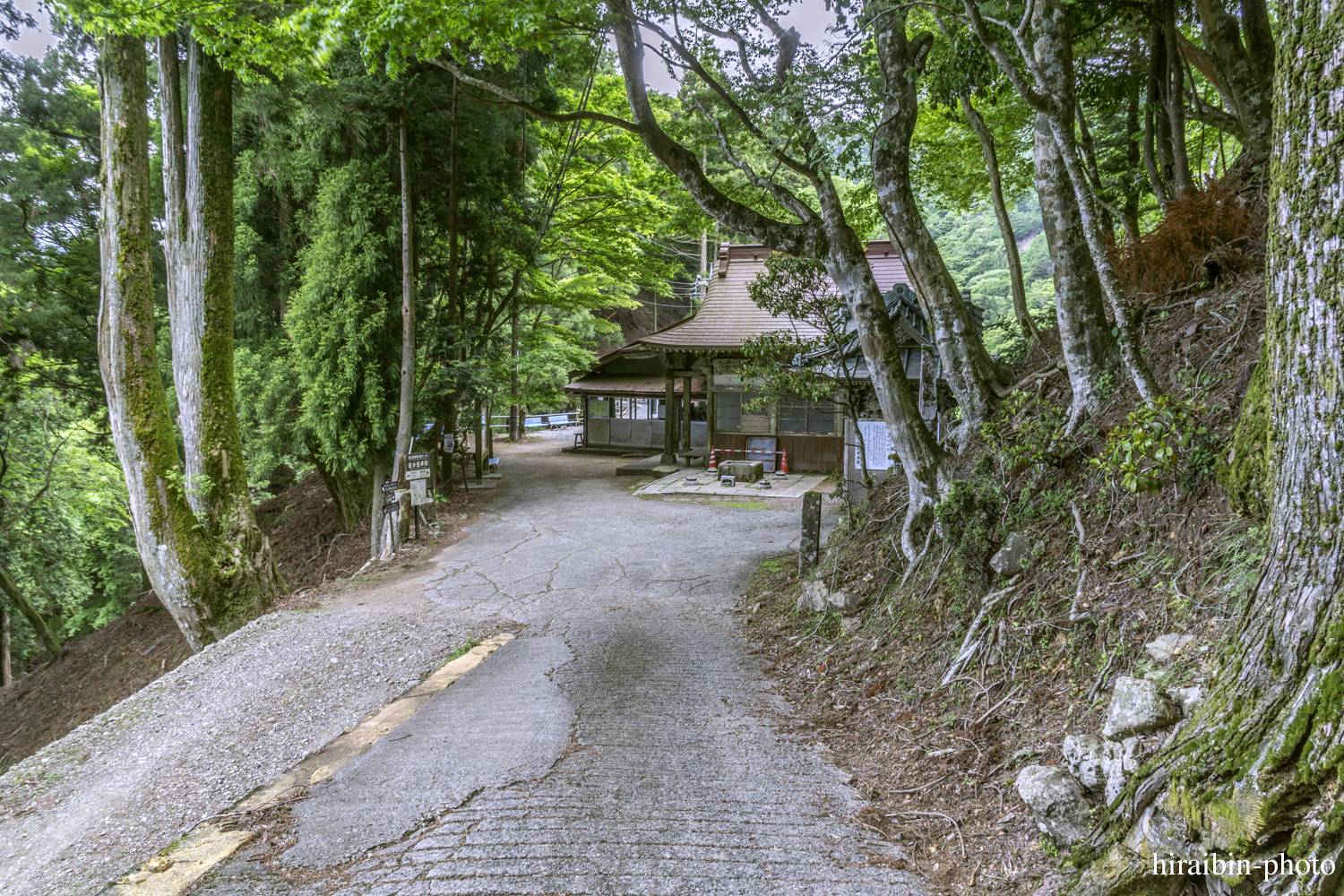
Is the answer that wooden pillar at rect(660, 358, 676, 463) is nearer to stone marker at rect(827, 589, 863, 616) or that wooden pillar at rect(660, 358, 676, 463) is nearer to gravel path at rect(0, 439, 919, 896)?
gravel path at rect(0, 439, 919, 896)

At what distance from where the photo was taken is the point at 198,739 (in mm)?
4426

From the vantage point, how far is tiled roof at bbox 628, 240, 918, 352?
16.3 meters

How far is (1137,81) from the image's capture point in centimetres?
767

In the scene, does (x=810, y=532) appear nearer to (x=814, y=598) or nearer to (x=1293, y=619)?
(x=814, y=598)

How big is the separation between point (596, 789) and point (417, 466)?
785cm

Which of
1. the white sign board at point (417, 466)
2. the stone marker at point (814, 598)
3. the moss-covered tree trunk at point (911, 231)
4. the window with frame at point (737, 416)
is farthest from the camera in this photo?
the window with frame at point (737, 416)

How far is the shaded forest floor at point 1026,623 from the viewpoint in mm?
2732

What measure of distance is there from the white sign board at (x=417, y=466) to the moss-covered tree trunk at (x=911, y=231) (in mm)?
7569

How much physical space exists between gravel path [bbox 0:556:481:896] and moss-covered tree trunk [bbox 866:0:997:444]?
16.4 feet

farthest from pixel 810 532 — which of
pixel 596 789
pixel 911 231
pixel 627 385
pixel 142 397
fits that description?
pixel 627 385

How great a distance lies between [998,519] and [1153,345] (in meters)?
1.66

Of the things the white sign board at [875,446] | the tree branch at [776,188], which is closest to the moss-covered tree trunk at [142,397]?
the tree branch at [776,188]

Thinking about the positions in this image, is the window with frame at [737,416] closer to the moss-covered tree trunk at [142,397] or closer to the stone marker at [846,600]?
the stone marker at [846,600]

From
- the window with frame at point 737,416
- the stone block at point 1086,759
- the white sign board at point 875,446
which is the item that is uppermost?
the window with frame at point 737,416
